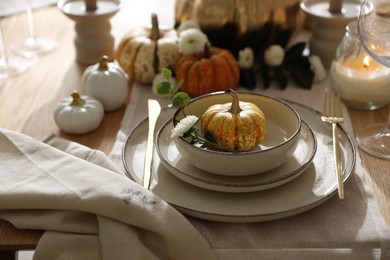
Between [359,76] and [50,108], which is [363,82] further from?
[50,108]

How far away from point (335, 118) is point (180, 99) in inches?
10.9

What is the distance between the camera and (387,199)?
2.87 feet

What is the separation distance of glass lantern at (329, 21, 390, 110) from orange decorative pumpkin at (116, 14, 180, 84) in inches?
12.7

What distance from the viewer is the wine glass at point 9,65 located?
1.32 m

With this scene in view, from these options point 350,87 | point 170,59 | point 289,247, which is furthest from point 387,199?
point 170,59

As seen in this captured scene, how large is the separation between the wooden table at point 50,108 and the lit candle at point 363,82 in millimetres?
21

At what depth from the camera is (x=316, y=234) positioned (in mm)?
802

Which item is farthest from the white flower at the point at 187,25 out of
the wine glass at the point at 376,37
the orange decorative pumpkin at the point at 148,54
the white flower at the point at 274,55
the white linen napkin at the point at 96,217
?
the white linen napkin at the point at 96,217

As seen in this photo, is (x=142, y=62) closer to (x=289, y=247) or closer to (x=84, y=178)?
(x=84, y=178)

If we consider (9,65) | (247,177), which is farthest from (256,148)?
(9,65)

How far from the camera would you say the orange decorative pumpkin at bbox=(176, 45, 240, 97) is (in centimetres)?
116

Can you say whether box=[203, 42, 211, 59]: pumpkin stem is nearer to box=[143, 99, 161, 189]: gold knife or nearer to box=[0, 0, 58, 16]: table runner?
box=[143, 99, 161, 189]: gold knife

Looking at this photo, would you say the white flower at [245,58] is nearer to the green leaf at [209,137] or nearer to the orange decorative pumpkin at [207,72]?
the orange decorative pumpkin at [207,72]

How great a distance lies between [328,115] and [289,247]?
0.99 feet
